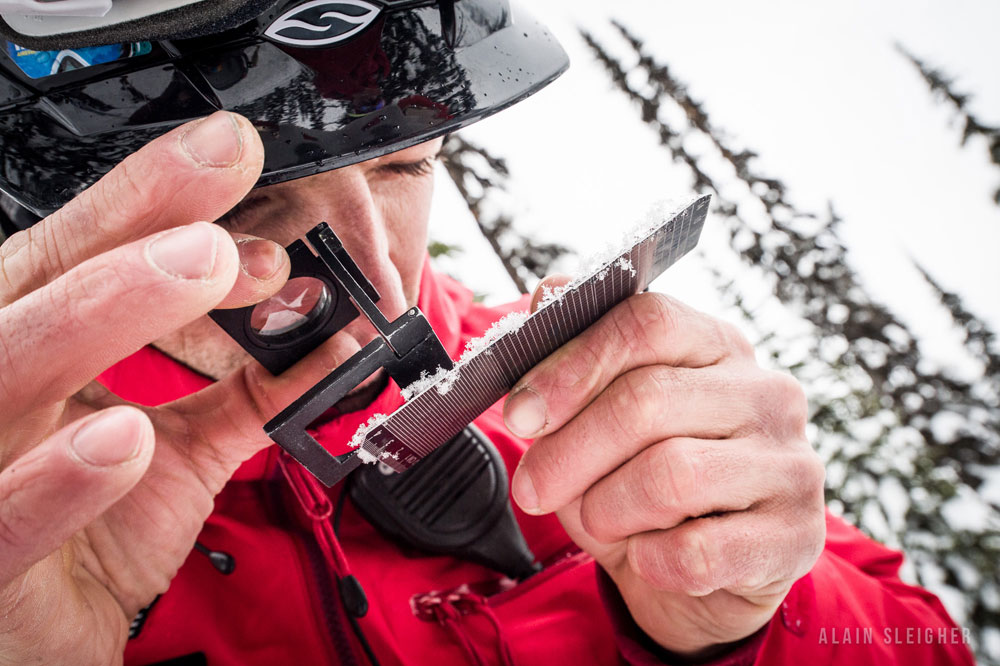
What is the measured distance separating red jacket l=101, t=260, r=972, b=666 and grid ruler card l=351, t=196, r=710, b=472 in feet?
2.17

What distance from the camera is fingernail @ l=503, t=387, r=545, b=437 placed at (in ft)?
4.09

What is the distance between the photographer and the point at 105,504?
787 millimetres

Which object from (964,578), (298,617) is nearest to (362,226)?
(298,617)

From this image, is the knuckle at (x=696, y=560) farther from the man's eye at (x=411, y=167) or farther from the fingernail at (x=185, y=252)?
the man's eye at (x=411, y=167)

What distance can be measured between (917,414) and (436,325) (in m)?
2.74

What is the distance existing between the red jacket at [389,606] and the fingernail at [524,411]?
0.69m

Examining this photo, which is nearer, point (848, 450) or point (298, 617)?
point (298, 617)

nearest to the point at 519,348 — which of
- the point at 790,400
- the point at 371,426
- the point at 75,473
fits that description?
the point at 371,426

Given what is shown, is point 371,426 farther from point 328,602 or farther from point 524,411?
Answer: point 328,602

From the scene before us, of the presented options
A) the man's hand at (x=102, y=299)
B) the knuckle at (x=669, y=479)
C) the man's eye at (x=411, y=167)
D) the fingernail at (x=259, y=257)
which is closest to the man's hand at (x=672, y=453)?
the knuckle at (x=669, y=479)

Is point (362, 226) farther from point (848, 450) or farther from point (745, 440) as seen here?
point (848, 450)

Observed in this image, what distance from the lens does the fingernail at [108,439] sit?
29.1 inches

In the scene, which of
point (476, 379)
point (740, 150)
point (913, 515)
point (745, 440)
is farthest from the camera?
point (740, 150)

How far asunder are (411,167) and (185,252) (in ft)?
3.50
